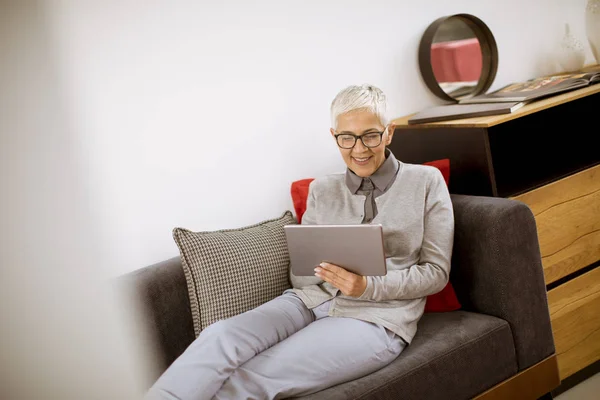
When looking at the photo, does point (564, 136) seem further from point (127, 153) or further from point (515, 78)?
point (127, 153)

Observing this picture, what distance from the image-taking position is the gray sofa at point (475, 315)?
171 centimetres

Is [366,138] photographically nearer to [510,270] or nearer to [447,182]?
[447,182]

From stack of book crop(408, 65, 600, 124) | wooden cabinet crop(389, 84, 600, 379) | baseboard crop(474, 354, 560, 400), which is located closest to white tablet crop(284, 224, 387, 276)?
baseboard crop(474, 354, 560, 400)

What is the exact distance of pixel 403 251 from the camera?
1844 mm

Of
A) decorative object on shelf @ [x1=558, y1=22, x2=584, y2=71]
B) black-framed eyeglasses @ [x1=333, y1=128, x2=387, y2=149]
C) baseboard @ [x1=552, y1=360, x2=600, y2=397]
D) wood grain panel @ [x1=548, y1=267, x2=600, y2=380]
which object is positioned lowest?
baseboard @ [x1=552, y1=360, x2=600, y2=397]

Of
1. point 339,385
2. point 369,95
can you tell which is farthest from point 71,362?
point 369,95

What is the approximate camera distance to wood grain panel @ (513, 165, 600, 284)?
7.36ft

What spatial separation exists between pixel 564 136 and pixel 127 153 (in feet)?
6.11

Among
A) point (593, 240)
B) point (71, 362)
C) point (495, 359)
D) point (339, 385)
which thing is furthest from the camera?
point (593, 240)

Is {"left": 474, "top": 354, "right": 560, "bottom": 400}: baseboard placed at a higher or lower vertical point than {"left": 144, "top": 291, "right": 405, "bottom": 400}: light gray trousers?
lower

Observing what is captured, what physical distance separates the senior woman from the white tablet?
3cm

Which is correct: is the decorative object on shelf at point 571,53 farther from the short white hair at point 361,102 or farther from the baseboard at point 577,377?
the short white hair at point 361,102

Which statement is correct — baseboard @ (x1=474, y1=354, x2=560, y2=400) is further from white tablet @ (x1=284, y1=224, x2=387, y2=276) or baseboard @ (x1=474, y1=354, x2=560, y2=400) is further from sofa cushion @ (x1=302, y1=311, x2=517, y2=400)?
white tablet @ (x1=284, y1=224, x2=387, y2=276)

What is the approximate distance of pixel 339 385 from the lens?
1.61m
